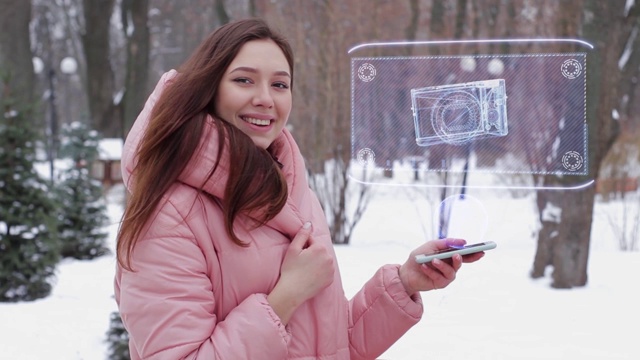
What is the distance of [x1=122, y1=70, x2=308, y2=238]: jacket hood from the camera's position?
145 cm

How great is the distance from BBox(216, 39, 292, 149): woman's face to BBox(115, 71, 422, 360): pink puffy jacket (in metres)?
0.10

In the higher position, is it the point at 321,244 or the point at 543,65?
the point at 543,65

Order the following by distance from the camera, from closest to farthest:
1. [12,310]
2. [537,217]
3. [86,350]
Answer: [86,350], [12,310], [537,217]

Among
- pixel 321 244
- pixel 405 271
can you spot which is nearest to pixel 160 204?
pixel 321 244

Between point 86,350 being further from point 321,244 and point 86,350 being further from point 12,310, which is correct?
point 321,244

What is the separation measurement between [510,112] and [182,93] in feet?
2.82

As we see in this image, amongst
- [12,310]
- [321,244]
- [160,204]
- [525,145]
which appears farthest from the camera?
[12,310]

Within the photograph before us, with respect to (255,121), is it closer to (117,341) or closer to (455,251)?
(455,251)

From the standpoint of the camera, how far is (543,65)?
6.19ft

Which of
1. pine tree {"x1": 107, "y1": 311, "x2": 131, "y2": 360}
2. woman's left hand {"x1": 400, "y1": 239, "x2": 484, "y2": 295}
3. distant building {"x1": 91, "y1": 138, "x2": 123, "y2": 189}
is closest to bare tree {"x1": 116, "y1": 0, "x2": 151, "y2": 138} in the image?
pine tree {"x1": 107, "y1": 311, "x2": 131, "y2": 360}

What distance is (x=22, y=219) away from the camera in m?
6.14

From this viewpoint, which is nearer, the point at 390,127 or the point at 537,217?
the point at 390,127

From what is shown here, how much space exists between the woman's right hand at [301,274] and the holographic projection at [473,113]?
0.48 metres

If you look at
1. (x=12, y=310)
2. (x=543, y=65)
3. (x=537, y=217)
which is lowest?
(x=12, y=310)
